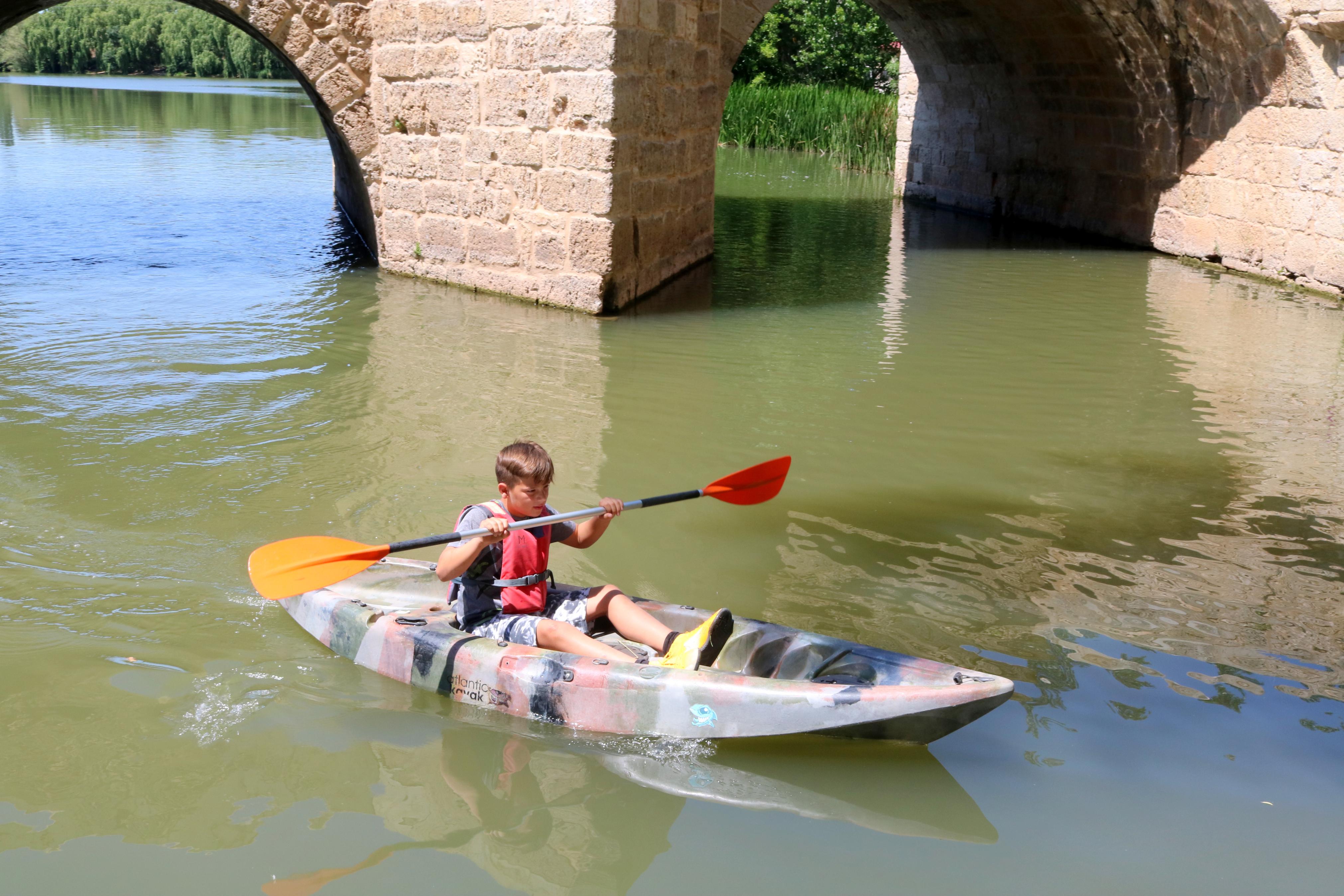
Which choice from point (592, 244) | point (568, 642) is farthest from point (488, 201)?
point (568, 642)

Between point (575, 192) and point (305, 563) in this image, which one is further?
point (575, 192)

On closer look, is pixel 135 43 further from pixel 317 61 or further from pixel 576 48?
pixel 576 48

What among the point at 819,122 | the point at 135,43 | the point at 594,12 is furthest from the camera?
the point at 135,43

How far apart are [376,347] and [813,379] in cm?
247

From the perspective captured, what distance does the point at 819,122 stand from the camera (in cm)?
2020

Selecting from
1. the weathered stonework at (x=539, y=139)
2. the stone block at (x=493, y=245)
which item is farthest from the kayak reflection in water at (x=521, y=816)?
the stone block at (x=493, y=245)

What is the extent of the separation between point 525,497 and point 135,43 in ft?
166

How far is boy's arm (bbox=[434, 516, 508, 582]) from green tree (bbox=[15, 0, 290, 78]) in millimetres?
46432

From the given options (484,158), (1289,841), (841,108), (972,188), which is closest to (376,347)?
(484,158)

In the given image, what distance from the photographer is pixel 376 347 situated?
660cm

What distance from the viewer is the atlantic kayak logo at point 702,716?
2.82 metres

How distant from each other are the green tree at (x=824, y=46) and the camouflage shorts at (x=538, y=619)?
81.1ft

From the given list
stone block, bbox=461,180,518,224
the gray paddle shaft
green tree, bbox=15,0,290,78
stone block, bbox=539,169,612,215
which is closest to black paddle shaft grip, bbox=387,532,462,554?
the gray paddle shaft

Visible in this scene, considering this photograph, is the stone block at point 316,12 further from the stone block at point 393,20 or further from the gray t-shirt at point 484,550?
the gray t-shirt at point 484,550
